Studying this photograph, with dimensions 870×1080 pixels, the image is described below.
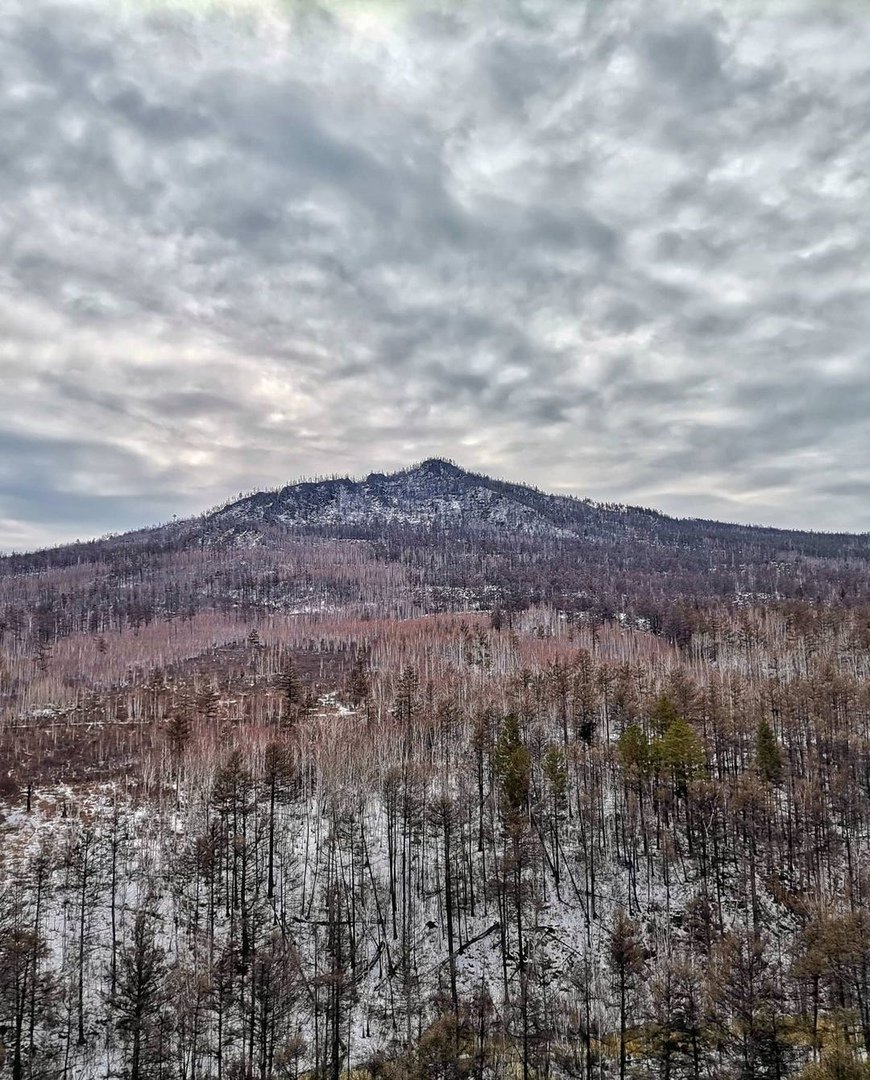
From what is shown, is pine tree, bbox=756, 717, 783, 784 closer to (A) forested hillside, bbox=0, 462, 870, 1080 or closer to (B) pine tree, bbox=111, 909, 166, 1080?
(A) forested hillside, bbox=0, 462, 870, 1080

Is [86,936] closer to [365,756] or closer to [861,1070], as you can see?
[365,756]

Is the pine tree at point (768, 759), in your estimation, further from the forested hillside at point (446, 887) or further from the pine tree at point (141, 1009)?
the pine tree at point (141, 1009)

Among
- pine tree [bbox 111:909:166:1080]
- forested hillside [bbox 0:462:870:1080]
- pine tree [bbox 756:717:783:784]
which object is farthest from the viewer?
pine tree [bbox 756:717:783:784]

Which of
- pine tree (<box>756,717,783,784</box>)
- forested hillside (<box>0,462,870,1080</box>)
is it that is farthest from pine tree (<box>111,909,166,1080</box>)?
pine tree (<box>756,717,783,784</box>)

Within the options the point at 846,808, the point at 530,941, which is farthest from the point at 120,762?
the point at 846,808

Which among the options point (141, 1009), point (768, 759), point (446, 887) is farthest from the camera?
point (768, 759)

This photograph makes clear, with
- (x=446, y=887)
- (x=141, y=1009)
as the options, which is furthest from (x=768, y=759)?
(x=141, y=1009)

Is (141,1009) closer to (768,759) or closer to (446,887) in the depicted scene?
(446,887)

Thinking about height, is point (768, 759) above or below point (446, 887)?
above

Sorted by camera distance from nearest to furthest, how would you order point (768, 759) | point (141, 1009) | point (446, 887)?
point (141, 1009) < point (446, 887) < point (768, 759)

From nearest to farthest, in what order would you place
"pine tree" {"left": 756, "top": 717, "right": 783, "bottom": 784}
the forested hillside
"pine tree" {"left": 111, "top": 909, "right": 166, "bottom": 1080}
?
"pine tree" {"left": 111, "top": 909, "right": 166, "bottom": 1080}
the forested hillside
"pine tree" {"left": 756, "top": 717, "right": 783, "bottom": 784}

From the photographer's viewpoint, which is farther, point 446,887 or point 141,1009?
point 446,887
